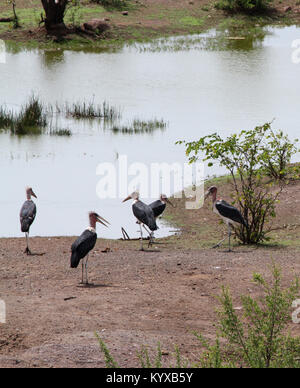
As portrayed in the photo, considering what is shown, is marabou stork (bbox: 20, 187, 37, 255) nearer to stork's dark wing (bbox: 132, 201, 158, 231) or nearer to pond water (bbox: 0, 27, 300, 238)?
stork's dark wing (bbox: 132, 201, 158, 231)

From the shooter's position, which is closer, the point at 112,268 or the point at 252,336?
the point at 252,336

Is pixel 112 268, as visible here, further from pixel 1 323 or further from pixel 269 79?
pixel 269 79

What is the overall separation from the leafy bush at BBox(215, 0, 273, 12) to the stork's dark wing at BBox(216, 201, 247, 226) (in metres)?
34.2

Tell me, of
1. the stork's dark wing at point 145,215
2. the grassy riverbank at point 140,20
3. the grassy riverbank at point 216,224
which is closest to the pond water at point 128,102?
the grassy riverbank at point 216,224

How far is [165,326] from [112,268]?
9.25ft

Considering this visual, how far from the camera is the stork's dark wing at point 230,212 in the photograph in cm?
1359

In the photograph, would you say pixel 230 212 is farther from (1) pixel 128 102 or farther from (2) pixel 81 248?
(1) pixel 128 102

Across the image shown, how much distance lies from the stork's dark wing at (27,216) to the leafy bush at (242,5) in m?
34.8

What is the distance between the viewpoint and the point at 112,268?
469 inches

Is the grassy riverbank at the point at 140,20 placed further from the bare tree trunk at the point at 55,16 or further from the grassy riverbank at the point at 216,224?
the grassy riverbank at the point at 216,224
